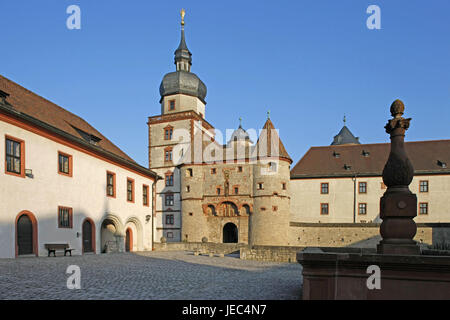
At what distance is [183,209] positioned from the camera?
128 feet

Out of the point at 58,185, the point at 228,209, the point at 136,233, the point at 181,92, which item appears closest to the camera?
the point at 58,185

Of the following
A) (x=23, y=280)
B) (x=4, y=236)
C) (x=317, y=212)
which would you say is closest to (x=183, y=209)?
(x=317, y=212)

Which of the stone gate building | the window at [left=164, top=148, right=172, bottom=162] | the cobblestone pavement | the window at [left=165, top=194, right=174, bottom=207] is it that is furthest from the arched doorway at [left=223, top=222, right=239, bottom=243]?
the cobblestone pavement

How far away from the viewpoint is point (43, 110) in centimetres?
2012

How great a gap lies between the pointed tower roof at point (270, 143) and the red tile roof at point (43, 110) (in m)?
17.3

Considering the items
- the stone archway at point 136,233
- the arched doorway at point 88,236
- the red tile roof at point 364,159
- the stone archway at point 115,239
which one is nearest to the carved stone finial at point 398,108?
the arched doorway at point 88,236

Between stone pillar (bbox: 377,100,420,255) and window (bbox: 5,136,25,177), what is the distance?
1516 cm

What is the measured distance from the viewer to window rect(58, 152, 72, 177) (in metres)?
18.5

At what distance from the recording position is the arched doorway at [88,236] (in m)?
20.2

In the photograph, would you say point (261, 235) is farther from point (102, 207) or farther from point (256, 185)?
point (102, 207)

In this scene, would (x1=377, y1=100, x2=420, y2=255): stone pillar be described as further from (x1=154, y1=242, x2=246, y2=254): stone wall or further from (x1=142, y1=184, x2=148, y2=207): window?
(x1=142, y1=184, x2=148, y2=207): window

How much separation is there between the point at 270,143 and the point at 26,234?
26719mm

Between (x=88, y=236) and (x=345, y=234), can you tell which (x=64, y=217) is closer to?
(x=88, y=236)

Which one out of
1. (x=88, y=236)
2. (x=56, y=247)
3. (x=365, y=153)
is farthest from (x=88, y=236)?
(x=365, y=153)
